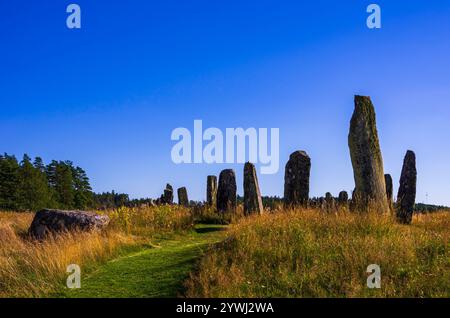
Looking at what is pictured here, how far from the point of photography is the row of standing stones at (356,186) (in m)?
16.4

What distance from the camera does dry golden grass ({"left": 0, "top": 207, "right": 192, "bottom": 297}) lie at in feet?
33.0

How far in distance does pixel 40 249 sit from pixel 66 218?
12.8 ft

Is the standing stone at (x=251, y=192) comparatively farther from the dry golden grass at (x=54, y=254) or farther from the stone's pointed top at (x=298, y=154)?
the dry golden grass at (x=54, y=254)

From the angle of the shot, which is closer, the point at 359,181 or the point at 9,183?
the point at 359,181

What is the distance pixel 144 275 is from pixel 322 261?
4.00m

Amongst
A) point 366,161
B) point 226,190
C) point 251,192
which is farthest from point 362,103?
point 226,190

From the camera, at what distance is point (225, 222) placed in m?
21.7

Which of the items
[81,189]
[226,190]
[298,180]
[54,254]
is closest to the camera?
[54,254]

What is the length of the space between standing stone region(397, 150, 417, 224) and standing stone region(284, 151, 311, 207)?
407cm

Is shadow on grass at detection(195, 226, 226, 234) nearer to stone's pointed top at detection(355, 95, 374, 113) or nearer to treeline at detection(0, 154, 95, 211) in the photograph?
stone's pointed top at detection(355, 95, 374, 113)

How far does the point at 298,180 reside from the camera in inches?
838

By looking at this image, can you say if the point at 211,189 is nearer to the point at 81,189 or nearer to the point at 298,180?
the point at 298,180
